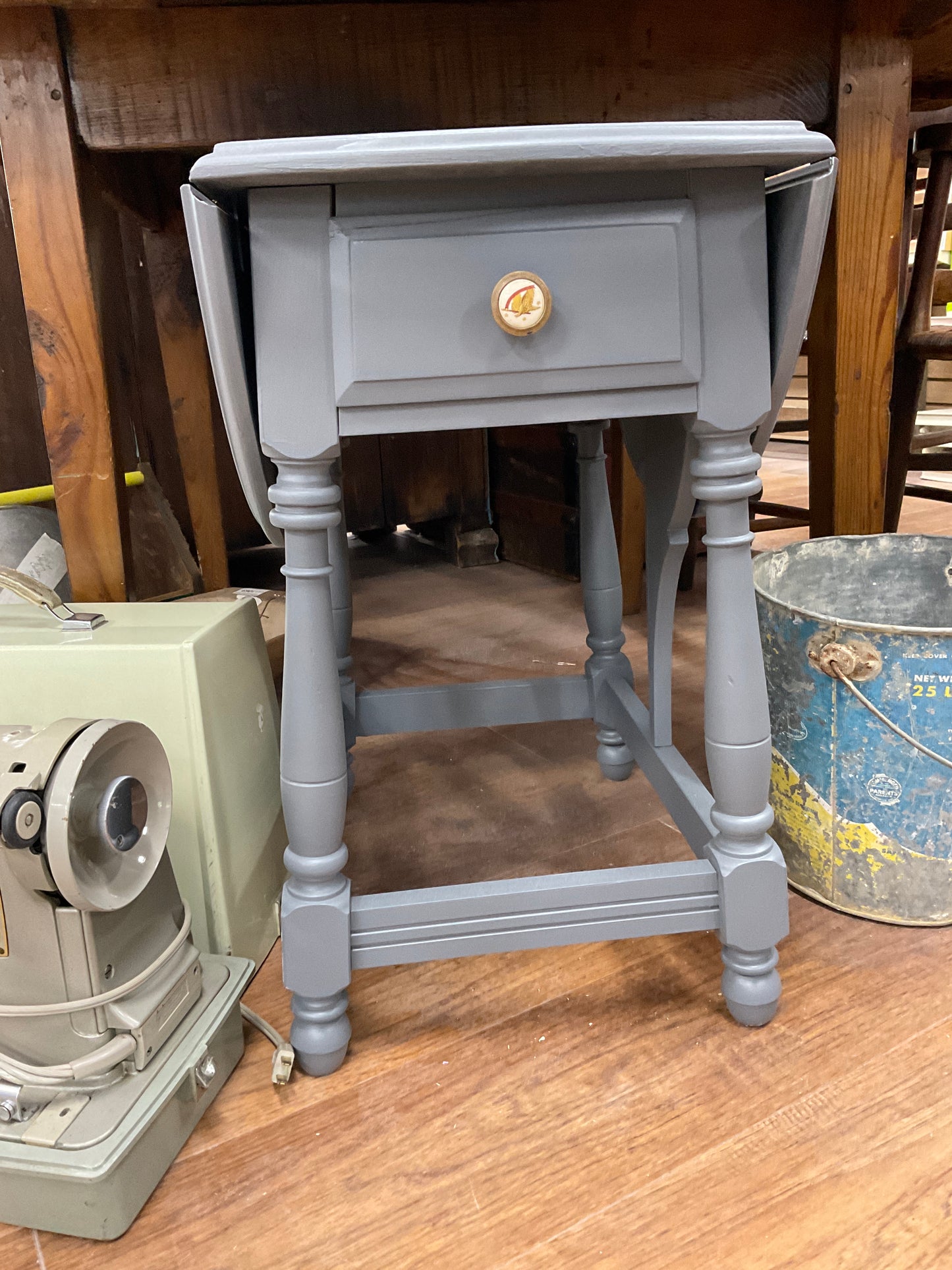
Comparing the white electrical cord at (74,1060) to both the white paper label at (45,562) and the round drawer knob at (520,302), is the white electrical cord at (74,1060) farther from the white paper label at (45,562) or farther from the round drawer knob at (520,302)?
the white paper label at (45,562)

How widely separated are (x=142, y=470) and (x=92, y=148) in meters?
1.07

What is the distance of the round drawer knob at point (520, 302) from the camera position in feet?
2.44

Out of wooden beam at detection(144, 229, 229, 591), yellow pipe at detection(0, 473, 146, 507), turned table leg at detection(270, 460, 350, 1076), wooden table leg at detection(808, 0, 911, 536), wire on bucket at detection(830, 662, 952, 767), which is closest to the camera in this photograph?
turned table leg at detection(270, 460, 350, 1076)

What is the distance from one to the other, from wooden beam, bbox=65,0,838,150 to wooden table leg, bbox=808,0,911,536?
7cm

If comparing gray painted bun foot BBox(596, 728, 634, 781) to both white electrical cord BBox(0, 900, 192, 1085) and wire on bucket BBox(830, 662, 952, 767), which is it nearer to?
wire on bucket BBox(830, 662, 952, 767)

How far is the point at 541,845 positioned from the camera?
1.29m

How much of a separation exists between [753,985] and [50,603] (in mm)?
845

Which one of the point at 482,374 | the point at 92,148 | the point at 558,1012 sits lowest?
the point at 558,1012

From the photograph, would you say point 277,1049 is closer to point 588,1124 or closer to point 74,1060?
point 74,1060

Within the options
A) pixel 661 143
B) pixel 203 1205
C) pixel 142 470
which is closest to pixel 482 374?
pixel 661 143

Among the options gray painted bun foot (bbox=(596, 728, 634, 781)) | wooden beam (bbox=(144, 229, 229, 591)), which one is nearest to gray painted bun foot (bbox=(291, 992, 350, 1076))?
gray painted bun foot (bbox=(596, 728, 634, 781))

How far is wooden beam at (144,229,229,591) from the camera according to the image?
196 centimetres

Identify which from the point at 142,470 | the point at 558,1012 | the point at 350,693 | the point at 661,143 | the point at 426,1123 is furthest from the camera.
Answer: the point at 142,470

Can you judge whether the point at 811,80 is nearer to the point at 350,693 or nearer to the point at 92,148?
the point at 92,148
